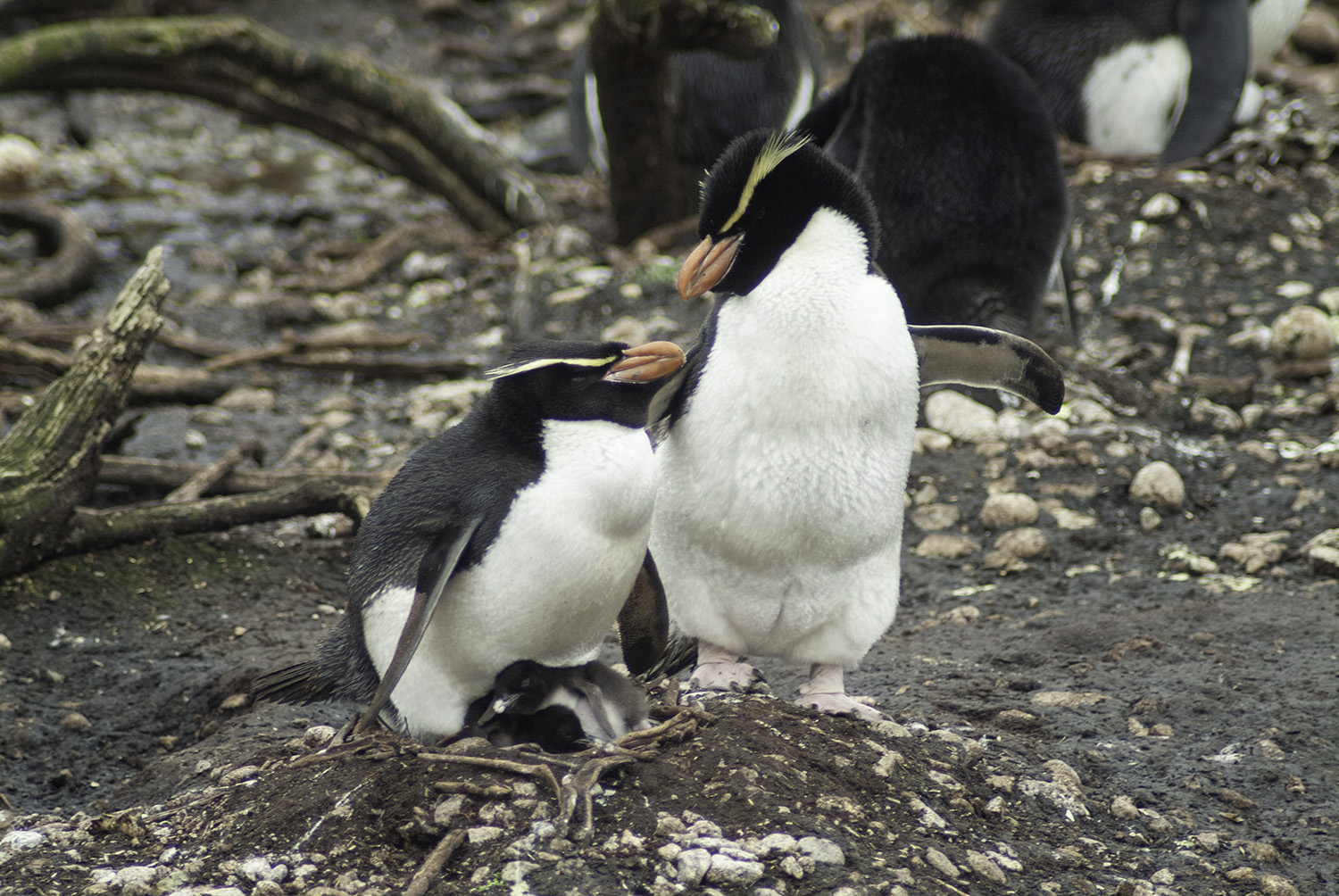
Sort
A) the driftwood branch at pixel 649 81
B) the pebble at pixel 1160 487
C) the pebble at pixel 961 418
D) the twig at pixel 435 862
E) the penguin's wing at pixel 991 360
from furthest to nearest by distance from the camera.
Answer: the driftwood branch at pixel 649 81 < the pebble at pixel 961 418 < the pebble at pixel 1160 487 < the penguin's wing at pixel 991 360 < the twig at pixel 435 862

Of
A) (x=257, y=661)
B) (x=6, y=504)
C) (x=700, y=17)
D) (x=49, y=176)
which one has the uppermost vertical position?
(x=700, y=17)

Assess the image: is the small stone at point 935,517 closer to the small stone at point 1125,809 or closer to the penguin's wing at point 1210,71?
the small stone at point 1125,809

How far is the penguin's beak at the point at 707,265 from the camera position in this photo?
6.39 ft

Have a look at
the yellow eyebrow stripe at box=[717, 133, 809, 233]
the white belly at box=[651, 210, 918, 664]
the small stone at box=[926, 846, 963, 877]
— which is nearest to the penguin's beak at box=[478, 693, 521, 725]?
the white belly at box=[651, 210, 918, 664]

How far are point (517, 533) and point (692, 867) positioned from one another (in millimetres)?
530

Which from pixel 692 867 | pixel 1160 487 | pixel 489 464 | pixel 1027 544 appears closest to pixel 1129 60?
pixel 1160 487

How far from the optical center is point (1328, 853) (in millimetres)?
1707

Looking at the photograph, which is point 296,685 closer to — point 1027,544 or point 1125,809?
point 1125,809

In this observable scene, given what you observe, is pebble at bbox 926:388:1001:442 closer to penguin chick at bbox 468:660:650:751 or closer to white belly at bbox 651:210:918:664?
white belly at bbox 651:210:918:664

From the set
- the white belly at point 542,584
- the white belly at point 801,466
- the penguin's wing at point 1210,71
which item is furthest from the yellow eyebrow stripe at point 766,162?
the penguin's wing at point 1210,71

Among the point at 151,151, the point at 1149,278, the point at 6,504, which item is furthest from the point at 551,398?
the point at 151,151

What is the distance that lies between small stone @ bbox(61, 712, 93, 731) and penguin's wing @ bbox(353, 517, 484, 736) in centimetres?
85

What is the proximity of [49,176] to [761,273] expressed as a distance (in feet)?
16.9

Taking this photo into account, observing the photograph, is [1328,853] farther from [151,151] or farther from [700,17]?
[151,151]
